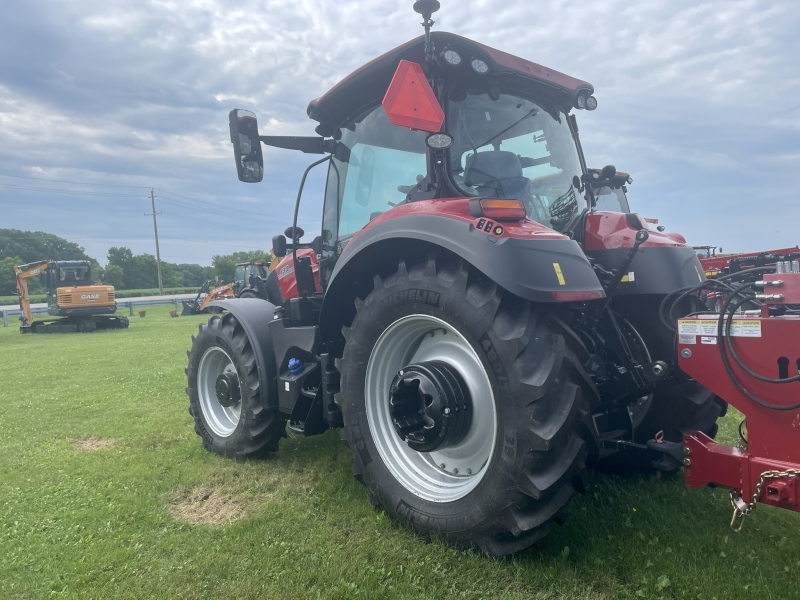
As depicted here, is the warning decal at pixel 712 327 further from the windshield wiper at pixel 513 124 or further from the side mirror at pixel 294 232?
the side mirror at pixel 294 232

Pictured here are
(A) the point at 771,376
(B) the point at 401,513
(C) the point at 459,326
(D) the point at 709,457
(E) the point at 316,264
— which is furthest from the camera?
(E) the point at 316,264

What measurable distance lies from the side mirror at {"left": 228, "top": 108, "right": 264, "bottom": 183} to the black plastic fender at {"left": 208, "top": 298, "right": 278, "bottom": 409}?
1.03 m

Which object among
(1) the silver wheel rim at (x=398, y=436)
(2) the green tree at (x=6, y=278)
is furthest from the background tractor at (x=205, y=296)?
(2) the green tree at (x=6, y=278)

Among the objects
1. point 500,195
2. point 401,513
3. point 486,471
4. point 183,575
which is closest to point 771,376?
point 486,471

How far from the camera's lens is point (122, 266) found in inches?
2325

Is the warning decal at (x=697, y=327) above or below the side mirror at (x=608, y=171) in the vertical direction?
below

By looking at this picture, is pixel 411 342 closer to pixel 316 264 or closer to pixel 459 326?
pixel 459 326

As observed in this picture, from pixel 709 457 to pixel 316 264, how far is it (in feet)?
9.77

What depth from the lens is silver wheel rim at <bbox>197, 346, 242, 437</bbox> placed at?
4.65 m

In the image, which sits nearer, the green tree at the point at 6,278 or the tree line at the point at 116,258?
the green tree at the point at 6,278

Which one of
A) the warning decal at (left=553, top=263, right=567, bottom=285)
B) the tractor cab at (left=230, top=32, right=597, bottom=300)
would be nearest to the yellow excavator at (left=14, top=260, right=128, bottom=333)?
the tractor cab at (left=230, top=32, right=597, bottom=300)

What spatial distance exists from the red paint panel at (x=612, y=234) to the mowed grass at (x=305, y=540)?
1460 millimetres

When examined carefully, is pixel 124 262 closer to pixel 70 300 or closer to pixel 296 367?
pixel 70 300

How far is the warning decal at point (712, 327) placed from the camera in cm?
217
